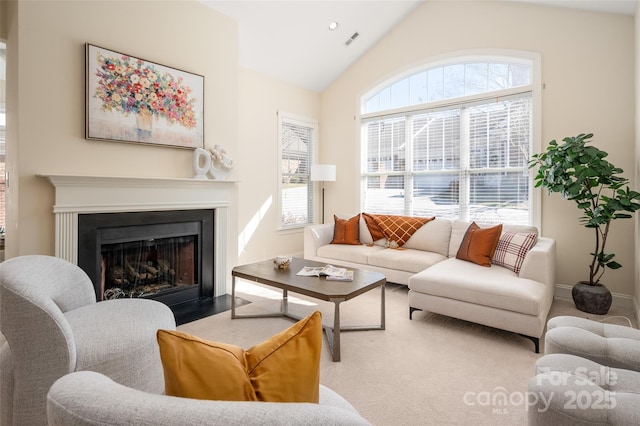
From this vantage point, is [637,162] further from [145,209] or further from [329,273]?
[145,209]

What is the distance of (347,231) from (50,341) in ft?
11.9

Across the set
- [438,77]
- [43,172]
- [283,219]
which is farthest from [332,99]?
[43,172]

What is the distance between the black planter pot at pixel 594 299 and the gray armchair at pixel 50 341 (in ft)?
11.4

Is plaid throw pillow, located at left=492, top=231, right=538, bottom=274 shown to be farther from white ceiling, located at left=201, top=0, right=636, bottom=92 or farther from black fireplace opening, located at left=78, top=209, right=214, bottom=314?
black fireplace opening, located at left=78, top=209, right=214, bottom=314

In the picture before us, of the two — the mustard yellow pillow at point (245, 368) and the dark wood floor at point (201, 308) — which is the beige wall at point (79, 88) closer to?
the dark wood floor at point (201, 308)

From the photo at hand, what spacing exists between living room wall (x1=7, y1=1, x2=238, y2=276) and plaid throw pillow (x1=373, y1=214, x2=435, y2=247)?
8.53 feet

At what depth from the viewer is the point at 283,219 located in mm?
5391

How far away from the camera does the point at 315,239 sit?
15.3ft

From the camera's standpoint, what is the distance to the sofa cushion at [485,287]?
2564 millimetres

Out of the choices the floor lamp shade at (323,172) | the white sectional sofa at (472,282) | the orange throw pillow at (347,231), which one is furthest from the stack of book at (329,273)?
the floor lamp shade at (323,172)

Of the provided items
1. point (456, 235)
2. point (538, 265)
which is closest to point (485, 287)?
point (538, 265)

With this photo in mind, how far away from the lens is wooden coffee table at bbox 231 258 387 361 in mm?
2395

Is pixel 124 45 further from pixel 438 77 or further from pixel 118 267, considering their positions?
pixel 438 77

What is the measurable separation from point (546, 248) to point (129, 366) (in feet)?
10.5
